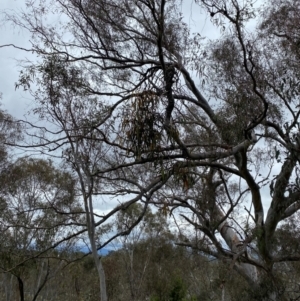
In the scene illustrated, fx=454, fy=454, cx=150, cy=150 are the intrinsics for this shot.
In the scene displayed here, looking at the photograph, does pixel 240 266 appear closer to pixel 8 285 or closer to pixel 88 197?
pixel 88 197

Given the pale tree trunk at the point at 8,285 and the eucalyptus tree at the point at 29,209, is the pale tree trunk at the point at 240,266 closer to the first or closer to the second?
the eucalyptus tree at the point at 29,209

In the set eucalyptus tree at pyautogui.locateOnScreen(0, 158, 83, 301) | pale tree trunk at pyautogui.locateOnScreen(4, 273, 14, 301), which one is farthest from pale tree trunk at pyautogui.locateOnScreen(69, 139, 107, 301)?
pale tree trunk at pyautogui.locateOnScreen(4, 273, 14, 301)

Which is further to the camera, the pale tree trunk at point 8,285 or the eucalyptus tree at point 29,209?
the pale tree trunk at point 8,285

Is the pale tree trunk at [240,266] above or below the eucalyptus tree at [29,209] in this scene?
below

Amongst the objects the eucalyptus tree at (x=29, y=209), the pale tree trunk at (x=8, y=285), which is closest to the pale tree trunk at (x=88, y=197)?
the eucalyptus tree at (x=29, y=209)

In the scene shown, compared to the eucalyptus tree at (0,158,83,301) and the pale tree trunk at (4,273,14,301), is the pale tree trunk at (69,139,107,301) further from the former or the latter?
the pale tree trunk at (4,273,14,301)

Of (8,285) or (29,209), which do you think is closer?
(29,209)

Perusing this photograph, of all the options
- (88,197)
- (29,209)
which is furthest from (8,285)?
(88,197)

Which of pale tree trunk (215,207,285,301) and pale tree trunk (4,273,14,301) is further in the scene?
pale tree trunk (4,273,14,301)

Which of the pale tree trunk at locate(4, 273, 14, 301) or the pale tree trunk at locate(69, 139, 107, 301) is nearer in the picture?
the pale tree trunk at locate(69, 139, 107, 301)

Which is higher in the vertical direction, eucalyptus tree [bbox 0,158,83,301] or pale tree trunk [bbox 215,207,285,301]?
eucalyptus tree [bbox 0,158,83,301]

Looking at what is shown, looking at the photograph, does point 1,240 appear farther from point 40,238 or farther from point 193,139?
point 193,139

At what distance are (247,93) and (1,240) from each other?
6744mm

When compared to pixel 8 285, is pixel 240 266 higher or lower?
lower
